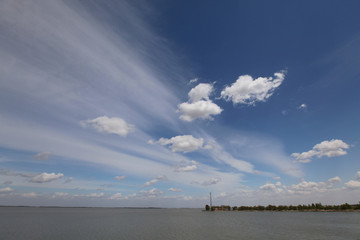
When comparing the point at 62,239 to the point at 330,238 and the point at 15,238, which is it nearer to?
the point at 15,238

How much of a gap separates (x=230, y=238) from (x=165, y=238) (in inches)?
660

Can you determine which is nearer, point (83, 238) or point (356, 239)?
point (356, 239)

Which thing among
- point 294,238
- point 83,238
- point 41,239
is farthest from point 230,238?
point 41,239

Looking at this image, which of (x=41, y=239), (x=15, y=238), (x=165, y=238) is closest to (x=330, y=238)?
(x=165, y=238)

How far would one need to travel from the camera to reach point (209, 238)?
183 ft

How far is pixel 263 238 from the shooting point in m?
55.5

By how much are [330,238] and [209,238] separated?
3091cm

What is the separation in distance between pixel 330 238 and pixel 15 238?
81.6 meters

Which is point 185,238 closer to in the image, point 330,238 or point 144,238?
point 144,238

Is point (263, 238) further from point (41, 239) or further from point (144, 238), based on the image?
point (41, 239)

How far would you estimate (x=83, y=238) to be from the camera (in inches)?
2210

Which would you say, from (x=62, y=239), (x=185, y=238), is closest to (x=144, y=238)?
(x=185, y=238)

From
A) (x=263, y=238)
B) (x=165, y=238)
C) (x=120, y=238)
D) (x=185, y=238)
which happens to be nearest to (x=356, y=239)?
(x=263, y=238)

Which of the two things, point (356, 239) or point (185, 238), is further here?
point (185, 238)
